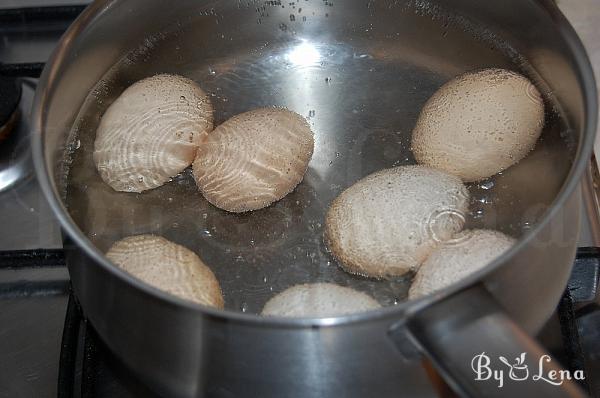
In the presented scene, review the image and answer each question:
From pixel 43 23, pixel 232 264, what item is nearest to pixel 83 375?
pixel 232 264

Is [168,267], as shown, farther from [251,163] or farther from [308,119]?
[308,119]

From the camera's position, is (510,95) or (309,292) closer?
(309,292)

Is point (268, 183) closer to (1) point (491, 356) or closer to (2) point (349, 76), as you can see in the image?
(2) point (349, 76)

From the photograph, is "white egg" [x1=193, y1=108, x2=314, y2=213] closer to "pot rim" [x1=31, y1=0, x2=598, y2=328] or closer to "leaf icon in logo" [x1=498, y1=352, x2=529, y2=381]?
"pot rim" [x1=31, y1=0, x2=598, y2=328]

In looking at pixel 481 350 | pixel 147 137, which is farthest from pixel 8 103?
pixel 481 350

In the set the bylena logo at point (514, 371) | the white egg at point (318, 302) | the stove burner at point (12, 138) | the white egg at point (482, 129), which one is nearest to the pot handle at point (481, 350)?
the bylena logo at point (514, 371)

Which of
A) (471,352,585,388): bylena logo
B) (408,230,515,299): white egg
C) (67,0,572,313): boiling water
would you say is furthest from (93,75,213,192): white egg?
(471,352,585,388): bylena logo
